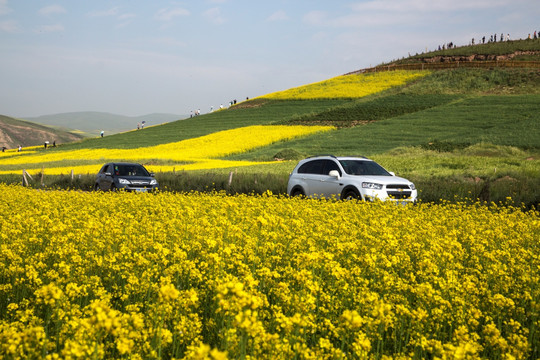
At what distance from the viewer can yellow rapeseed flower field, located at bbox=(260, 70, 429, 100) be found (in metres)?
73.0

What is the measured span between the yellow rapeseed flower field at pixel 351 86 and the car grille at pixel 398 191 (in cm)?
5842

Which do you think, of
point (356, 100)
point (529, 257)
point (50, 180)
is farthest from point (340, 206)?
point (356, 100)

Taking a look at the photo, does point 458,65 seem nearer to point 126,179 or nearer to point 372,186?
point 126,179

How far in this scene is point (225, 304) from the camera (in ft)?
10.4

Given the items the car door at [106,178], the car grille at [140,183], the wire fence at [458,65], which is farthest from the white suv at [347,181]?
the wire fence at [458,65]

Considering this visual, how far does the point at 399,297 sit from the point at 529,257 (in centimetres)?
262

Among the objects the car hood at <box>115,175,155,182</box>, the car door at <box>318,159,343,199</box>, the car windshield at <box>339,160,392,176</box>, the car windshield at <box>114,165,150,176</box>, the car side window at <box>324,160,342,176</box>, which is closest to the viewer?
the car door at <box>318,159,343,199</box>

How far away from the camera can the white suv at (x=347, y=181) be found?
1348 cm

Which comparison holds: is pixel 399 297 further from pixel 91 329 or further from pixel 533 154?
pixel 533 154

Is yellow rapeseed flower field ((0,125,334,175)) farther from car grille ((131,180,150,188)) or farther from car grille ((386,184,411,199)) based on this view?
car grille ((386,184,411,199))

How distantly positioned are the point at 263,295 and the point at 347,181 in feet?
33.1

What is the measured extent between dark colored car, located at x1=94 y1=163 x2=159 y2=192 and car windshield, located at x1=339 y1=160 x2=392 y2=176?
8.02 m

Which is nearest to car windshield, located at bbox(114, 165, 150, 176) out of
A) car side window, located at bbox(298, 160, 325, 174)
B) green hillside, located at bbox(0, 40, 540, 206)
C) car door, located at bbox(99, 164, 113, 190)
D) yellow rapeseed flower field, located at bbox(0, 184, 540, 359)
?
car door, located at bbox(99, 164, 113, 190)

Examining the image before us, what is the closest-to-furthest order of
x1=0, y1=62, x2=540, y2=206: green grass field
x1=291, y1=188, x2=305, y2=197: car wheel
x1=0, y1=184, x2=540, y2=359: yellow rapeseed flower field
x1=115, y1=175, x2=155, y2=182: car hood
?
x1=0, y1=184, x2=540, y2=359: yellow rapeseed flower field < x1=291, y1=188, x2=305, y2=197: car wheel < x1=115, y1=175, x2=155, y2=182: car hood < x1=0, y1=62, x2=540, y2=206: green grass field
